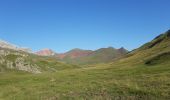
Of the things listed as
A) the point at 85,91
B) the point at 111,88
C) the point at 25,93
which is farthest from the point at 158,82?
the point at 25,93

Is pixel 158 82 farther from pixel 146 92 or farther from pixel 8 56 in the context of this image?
pixel 8 56

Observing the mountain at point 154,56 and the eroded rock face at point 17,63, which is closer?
the mountain at point 154,56

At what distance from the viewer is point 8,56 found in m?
129

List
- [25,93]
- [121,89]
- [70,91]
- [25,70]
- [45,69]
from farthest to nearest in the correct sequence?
[45,69] < [25,70] < [25,93] < [70,91] < [121,89]

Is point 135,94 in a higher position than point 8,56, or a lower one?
lower

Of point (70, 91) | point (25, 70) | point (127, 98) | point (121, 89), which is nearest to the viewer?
point (127, 98)

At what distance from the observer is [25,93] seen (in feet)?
120

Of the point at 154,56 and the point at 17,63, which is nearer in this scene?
the point at 154,56

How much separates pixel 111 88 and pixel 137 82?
148 inches

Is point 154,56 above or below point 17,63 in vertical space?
below

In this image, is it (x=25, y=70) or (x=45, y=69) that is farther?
(x=45, y=69)

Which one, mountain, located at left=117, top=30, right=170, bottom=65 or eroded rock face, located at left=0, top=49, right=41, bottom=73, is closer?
mountain, located at left=117, top=30, right=170, bottom=65

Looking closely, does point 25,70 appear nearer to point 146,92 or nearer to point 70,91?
point 70,91

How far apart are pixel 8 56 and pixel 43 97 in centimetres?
10100
